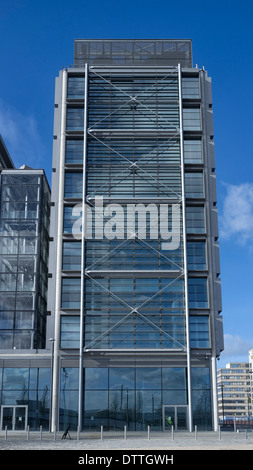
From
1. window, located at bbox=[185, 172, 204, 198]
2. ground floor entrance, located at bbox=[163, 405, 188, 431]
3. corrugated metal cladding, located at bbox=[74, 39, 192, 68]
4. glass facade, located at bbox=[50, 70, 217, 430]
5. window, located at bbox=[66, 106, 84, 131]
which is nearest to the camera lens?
ground floor entrance, located at bbox=[163, 405, 188, 431]

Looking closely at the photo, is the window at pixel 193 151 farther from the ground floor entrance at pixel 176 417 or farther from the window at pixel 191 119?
the ground floor entrance at pixel 176 417

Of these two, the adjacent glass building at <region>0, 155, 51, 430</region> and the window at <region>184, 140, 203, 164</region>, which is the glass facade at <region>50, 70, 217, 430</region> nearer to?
the window at <region>184, 140, 203, 164</region>

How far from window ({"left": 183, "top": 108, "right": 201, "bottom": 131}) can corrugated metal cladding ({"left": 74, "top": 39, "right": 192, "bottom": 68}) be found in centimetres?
673

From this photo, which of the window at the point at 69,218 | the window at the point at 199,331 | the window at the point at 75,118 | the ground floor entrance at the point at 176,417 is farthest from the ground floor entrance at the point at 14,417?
the window at the point at 75,118

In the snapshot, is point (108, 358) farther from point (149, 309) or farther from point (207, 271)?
point (207, 271)

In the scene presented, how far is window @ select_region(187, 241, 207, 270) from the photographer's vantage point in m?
60.3

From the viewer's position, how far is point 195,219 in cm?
6209

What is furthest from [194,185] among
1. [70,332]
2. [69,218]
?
[70,332]

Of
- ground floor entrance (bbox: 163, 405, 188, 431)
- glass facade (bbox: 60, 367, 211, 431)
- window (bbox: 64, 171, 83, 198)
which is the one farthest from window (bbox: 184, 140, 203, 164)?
ground floor entrance (bbox: 163, 405, 188, 431)

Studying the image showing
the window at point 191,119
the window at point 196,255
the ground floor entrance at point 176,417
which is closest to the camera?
the ground floor entrance at point 176,417

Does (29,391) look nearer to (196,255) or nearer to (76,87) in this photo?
(196,255)

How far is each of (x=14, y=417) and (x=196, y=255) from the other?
24613mm

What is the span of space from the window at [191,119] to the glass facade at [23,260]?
58.4 feet

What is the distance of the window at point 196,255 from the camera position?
60312 mm
